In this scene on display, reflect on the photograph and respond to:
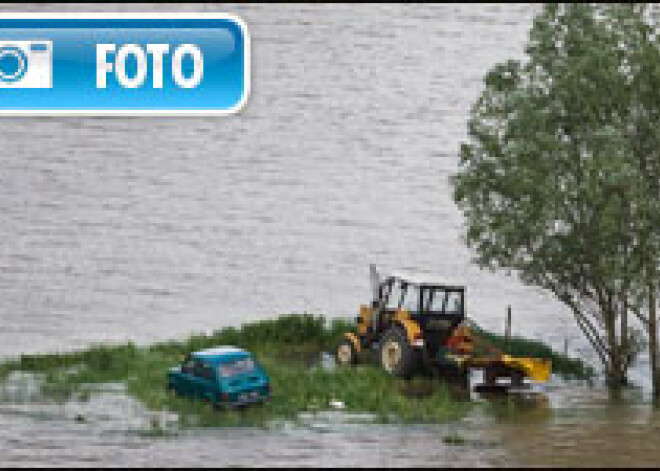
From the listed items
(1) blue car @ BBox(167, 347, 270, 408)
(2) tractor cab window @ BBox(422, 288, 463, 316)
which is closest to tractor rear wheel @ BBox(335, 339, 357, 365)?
(2) tractor cab window @ BBox(422, 288, 463, 316)

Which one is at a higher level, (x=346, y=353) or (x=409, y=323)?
(x=409, y=323)

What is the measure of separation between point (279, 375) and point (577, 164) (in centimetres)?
1088

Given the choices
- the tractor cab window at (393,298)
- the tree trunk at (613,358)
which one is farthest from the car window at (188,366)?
the tree trunk at (613,358)

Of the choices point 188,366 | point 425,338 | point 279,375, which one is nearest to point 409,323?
point 425,338

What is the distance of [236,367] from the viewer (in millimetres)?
26594

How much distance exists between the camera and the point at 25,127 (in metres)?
72.7

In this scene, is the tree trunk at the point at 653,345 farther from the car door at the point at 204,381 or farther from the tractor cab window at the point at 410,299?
the car door at the point at 204,381

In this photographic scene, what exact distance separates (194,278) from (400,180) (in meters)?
17.2

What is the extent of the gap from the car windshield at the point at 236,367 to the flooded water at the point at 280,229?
222 cm

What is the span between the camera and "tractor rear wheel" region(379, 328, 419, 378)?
100 feet

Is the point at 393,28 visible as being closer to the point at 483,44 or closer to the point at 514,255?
the point at 483,44

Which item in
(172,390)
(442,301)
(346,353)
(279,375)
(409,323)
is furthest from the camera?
(346,353)

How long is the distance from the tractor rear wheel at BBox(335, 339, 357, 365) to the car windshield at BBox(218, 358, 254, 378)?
255 inches

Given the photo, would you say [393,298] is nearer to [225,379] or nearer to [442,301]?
[442,301]
